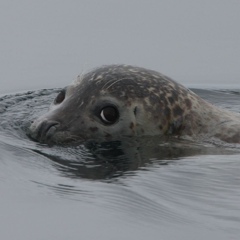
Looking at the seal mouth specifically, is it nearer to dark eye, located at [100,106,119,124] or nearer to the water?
the water

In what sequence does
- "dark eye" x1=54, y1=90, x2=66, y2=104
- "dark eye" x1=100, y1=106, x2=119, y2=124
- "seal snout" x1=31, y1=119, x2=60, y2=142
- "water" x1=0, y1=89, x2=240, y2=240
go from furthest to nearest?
1. "dark eye" x1=54, y1=90, x2=66, y2=104
2. "dark eye" x1=100, y1=106, x2=119, y2=124
3. "seal snout" x1=31, y1=119, x2=60, y2=142
4. "water" x1=0, y1=89, x2=240, y2=240

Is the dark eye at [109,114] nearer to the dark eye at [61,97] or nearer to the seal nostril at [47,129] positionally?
the seal nostril at [47,129]

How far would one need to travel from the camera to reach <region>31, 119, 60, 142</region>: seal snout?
895 centimetres

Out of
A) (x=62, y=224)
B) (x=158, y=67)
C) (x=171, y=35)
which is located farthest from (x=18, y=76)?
(x=62, y=224)

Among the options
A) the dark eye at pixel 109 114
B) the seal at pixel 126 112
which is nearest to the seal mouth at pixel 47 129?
the seal at pixel 126 112

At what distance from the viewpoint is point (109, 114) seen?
9062mm

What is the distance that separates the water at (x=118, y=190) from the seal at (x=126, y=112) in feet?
0.49

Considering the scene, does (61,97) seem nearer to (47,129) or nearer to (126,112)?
(47,129)

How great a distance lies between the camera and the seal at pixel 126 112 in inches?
355

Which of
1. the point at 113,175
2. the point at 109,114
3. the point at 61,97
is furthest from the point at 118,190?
the point at 61,97

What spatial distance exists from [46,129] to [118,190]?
66.5 inches

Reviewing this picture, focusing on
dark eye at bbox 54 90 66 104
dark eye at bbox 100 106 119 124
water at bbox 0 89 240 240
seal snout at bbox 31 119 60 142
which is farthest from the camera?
dark eye at bbox 54 90 66 104

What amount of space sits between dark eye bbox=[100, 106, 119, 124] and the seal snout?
450mm

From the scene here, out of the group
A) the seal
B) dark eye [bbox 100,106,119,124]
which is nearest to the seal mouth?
the seal
